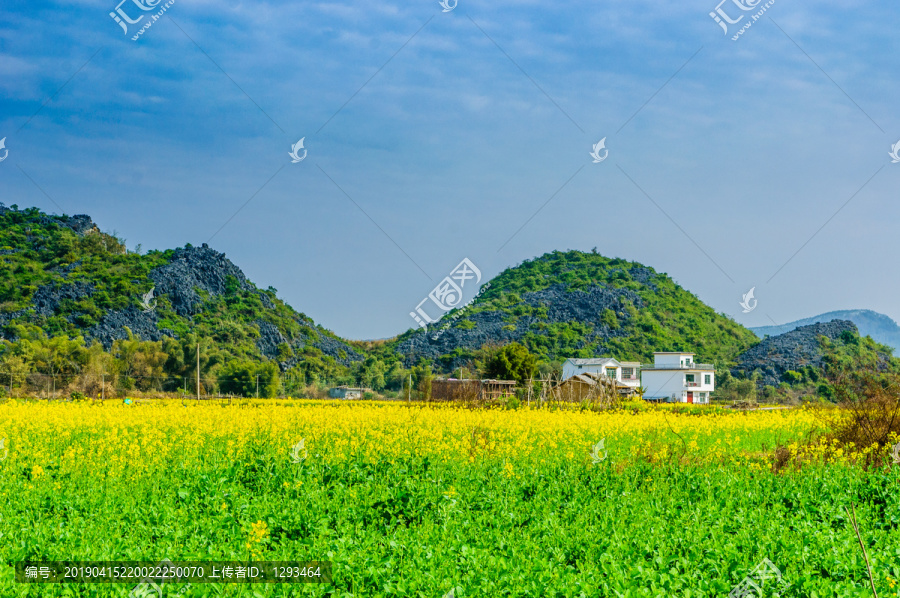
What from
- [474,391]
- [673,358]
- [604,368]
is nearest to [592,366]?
[604,368]

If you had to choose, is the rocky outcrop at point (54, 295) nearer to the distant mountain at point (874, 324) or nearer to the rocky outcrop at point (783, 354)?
the rocky outcrop at point (783, 354)

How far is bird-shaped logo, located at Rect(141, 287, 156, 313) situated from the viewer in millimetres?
60219

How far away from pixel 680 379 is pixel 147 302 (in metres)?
50.0

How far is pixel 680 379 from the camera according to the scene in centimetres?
6259

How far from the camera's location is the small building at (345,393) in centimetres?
4847

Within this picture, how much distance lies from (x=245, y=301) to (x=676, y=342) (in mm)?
46712

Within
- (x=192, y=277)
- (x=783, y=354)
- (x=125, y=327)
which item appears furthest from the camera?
(x=783, y=354)

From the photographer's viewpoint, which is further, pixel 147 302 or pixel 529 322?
pixel 529 322

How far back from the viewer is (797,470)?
32.9 ft

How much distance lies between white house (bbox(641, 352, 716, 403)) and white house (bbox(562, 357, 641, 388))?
1894 millimetres

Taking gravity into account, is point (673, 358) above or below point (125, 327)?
below

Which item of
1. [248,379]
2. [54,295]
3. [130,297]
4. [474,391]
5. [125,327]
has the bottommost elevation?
[474,391]

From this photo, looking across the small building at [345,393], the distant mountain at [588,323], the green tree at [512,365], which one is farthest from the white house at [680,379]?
the small building at [345,393]

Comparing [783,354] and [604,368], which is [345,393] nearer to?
[604,368]
